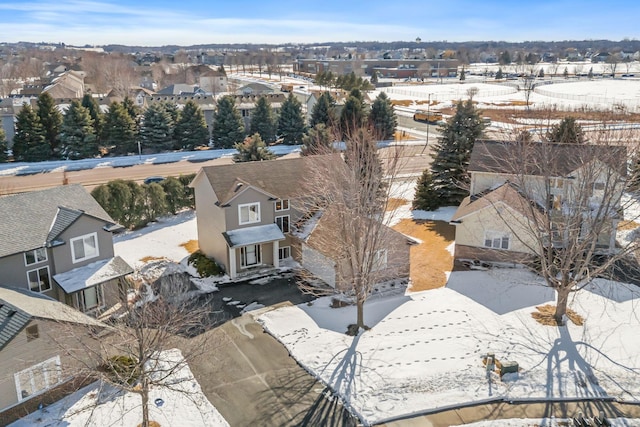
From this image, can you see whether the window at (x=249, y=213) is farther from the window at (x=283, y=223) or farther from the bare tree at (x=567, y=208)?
the bare tree at (x=567, y=208)

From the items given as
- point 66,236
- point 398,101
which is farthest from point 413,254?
point 398,101

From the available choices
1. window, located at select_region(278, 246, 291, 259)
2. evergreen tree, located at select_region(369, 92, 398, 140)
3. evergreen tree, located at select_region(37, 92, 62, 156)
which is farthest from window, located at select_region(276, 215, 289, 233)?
evergreen tree, located at select_region(37, 92, 62, 156)

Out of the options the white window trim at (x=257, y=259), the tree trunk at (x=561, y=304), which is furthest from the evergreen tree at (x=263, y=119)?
the tree trunk at (x=561, y=304)

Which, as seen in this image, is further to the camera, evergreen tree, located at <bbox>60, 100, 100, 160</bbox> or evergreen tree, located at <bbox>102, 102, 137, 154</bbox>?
evergreen tree, located at <bbox>102, 102, 137, 154</bbox>

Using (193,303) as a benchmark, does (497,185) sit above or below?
above

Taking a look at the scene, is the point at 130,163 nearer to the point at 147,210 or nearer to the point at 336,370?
the point at 147,210

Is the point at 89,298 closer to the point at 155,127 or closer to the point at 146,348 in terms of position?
the point at 146,348

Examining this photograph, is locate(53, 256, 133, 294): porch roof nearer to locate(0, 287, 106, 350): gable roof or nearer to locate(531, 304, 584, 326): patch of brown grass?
locate(0, 287, 106, 350): gable roof
